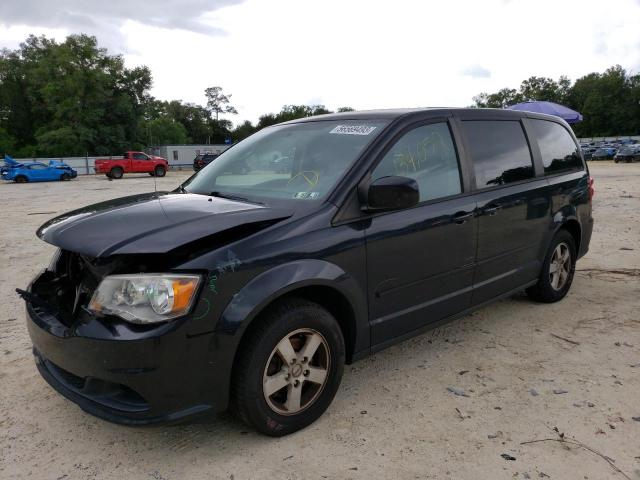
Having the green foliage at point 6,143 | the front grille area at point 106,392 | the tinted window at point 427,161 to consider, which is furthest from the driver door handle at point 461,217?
the green foliage at point 6,143

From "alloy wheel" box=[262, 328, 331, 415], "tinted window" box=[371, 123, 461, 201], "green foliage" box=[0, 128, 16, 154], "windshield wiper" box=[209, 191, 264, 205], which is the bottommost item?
"alloy wheel" box=[262, 328, 331, 415]

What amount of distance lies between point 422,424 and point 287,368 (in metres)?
0.83

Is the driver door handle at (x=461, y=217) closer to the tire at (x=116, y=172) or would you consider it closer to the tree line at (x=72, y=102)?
the tire at (x=116, y=172)

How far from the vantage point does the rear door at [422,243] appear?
2.98 metres

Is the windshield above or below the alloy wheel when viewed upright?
above

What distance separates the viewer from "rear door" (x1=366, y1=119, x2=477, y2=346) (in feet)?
9.77

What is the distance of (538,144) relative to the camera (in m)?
4.37

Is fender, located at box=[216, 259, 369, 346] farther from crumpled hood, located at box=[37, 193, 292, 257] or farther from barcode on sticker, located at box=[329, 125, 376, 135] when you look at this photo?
barcode on sticker, located at box=[329, 125, 376, 135]

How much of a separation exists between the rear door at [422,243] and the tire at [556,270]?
132cm

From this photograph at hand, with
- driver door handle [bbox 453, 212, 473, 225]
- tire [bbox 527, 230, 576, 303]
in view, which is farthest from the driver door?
driver door handle [bbox 453, 212, 473, 225]

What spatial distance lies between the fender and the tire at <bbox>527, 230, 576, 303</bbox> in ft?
7.85

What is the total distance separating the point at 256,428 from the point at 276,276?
787mm

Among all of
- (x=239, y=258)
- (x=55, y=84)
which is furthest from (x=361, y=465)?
(x=55, y=84)

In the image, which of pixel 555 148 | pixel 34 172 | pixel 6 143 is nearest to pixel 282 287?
pixel 555 148
